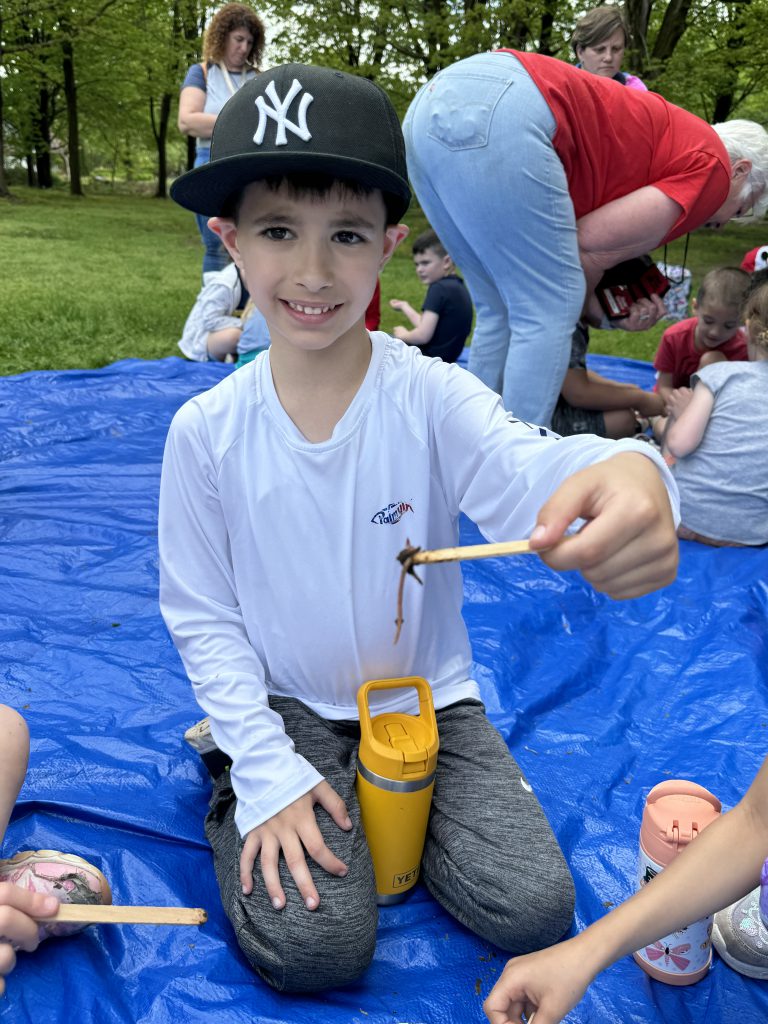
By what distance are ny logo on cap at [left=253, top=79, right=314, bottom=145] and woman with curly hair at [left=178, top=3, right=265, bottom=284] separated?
3277 mm

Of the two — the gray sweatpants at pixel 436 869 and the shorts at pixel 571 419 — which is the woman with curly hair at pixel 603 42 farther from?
the gray sweatpants at pixel 436 869

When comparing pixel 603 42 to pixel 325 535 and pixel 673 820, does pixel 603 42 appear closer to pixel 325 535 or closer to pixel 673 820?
pixel 325 535

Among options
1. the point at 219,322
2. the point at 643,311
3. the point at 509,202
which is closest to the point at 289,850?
the point at 509,202

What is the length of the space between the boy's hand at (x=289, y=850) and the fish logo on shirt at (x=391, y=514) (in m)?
0.39

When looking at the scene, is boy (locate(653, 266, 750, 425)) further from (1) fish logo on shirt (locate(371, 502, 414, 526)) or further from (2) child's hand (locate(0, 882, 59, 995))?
(2) child's hand (locate(0, 882, 59, 995))

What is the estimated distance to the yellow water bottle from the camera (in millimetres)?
1188

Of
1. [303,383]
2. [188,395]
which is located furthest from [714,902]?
[188,395]

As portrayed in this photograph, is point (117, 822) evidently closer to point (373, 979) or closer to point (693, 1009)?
point (373, 979)

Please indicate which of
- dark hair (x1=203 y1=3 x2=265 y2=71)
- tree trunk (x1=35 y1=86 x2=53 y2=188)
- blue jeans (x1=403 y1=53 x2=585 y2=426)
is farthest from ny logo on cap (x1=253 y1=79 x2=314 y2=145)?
tree trunk (x1=35 y1=86 x2=53 y2=188)

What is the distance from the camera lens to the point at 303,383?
131 cm

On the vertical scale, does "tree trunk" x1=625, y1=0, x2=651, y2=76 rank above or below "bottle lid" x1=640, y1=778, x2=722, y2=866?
above

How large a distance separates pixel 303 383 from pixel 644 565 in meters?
0.63

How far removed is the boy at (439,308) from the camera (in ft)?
12.5

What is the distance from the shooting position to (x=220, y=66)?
435cm
